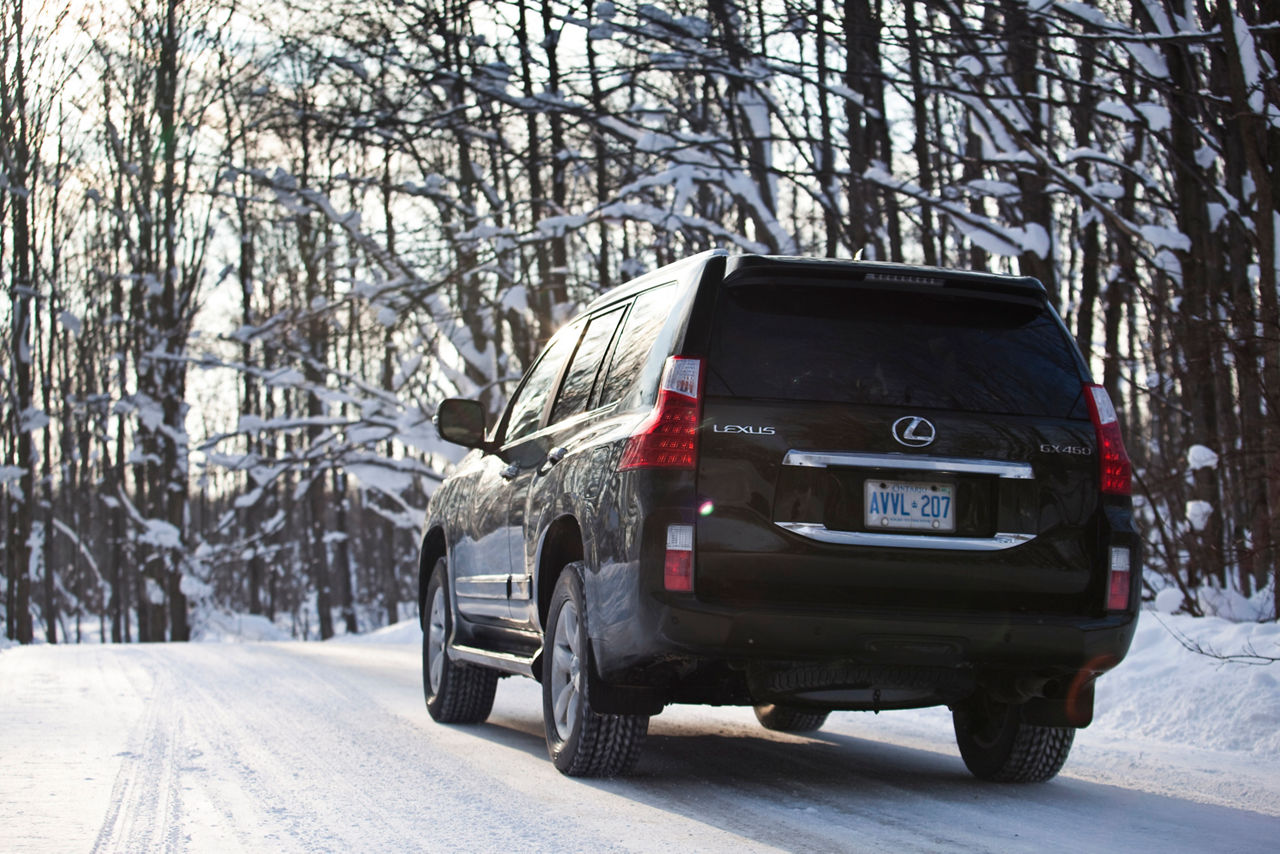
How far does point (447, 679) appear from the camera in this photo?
7750mm

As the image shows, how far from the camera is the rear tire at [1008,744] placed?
18.8 feet

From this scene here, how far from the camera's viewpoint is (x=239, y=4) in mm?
18391

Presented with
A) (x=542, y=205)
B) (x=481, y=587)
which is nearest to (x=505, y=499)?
(x=481, y=587)

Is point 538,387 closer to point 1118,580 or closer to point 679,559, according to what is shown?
point 679,559

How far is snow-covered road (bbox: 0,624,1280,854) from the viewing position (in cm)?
448

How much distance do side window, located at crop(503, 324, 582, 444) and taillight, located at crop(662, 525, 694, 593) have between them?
216cm

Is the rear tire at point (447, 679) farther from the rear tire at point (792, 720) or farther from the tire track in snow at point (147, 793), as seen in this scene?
the rear tire at point (792, 720)

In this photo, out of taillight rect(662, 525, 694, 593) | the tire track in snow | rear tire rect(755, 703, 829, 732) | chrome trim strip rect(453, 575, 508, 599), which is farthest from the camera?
rear tire rect(755, 703, 829, 732)

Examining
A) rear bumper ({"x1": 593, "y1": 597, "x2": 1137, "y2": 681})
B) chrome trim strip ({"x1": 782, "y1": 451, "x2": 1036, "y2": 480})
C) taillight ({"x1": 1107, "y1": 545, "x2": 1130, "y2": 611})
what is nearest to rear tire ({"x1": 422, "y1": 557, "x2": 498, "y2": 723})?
rear bumper ({"x1": 593, "y1": 597, "x2": 1137, "y2": 681})

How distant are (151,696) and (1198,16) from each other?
964cm

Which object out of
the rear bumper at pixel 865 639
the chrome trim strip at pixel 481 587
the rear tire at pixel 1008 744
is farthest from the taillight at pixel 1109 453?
the chrome trim strip at pixel 481 587

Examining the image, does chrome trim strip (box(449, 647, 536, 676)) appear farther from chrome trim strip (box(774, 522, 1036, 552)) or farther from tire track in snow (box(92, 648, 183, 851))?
chrome trim strip (box(774, 522, 1036, 552))

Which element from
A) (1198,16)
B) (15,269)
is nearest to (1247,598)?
(1198,16)

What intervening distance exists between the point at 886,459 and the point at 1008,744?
5.66 ft
